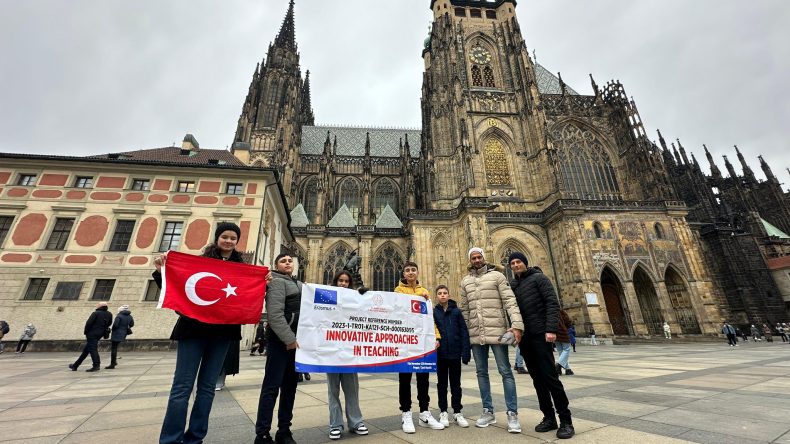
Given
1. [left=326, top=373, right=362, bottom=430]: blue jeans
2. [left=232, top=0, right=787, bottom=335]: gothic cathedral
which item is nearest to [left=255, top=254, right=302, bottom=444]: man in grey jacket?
[left=326, top=373, right=362, bottom=430]: blue jeans

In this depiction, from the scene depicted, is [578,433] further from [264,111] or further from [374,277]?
[264,111]

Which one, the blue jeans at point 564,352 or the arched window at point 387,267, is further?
the arched window at point 387,267

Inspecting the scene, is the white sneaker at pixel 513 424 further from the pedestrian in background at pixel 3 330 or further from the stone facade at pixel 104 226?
the pedestrian in background at pixel 3 330

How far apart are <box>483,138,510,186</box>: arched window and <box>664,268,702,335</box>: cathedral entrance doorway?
14.0 meters

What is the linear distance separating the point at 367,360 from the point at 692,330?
29227mm

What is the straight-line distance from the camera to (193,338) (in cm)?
283

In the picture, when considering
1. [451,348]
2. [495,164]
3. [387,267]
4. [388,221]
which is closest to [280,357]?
[451,348]

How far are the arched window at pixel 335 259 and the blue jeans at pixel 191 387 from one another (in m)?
25.1

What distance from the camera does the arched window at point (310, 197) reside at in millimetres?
35000

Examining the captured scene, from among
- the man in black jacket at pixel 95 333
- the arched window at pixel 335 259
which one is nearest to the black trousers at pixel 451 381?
the man in black jacket at pixel 95 333

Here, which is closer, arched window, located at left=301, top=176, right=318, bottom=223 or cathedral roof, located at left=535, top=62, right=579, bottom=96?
arched window, located at left=301, top=176, right=318, bottom=223

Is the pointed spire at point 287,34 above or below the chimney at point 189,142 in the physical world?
above

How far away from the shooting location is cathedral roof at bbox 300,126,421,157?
1722 inches

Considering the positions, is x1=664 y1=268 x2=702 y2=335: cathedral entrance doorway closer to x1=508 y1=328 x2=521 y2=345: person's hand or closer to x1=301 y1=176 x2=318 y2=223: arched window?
x1=508 y1=328 x2=521 y2=345: person's hand
